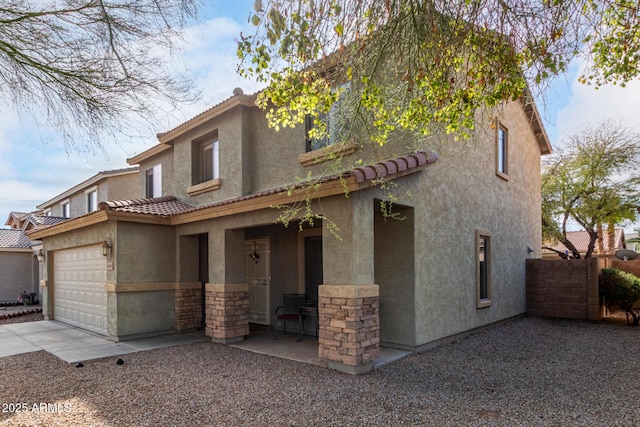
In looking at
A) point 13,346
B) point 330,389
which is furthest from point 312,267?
point 13,346

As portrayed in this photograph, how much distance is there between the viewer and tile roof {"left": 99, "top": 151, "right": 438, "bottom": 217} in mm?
7148

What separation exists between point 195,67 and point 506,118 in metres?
10.0

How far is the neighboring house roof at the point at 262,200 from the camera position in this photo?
7199 millimetres

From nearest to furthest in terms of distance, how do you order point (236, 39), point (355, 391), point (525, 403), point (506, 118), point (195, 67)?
point (236, 39), point (525, 403), point (355, 391), point (195, 67), point (506, 118)

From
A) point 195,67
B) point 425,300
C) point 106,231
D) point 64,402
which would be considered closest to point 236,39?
point 195,67

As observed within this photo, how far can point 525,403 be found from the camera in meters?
5.91

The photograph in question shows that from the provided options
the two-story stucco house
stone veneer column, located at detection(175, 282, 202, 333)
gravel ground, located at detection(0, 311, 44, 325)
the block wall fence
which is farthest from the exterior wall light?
the block wall fence

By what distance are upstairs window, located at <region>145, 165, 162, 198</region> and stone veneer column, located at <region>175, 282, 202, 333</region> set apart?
198 inches

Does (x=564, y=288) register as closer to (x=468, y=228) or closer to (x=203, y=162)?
(x=468, y=228)

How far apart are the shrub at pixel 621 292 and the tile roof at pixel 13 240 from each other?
90.7 ft

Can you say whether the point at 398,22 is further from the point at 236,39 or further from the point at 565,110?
the point at 565,110

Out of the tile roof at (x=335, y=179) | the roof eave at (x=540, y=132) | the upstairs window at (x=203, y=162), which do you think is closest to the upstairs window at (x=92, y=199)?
the tile roof at (x=335, y=179)

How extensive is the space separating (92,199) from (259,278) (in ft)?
46.7

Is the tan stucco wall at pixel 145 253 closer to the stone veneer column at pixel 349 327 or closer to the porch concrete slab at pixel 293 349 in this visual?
the porch concrete slab at pixel 293 349
